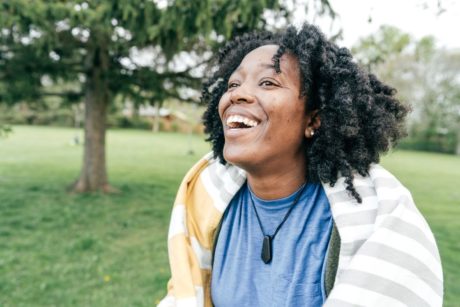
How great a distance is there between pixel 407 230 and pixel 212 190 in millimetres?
933

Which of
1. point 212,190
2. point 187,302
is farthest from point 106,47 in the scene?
point 187,302

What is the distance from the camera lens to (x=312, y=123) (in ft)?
6.23

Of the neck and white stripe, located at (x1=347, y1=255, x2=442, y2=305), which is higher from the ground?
the neck

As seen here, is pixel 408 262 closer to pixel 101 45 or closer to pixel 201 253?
pixel 201 253

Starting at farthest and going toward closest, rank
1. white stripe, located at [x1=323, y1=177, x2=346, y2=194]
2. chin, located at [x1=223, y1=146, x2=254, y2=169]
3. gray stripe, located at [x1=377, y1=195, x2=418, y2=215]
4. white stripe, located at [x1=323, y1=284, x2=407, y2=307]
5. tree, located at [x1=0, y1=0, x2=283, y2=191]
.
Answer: tree, located at [x1=0, y1=0, x2=283, y2=191] → chin, located at [x1=223, y1=146, x2=254, y2=169] → white stripe, located at [x1=323, y1=177, x2=346, y2=194] → gray stripe, located at [x1=377, y1=195, x2=418, y2=215] → white stripe, located at [x1=323, y1=284, x2=407, y2=307]

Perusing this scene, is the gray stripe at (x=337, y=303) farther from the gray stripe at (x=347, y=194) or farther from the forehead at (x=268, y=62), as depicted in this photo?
the forehead at (x=268, y=62)

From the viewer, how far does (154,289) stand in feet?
14.0

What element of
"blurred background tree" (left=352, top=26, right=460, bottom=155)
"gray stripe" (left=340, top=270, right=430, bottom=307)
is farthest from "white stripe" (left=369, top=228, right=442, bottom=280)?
"blurred background tree" (left=352, top=26, right=460, bottom=155)

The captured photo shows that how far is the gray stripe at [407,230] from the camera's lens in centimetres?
133

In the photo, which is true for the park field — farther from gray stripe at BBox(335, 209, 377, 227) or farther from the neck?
gray stripe at BBox(335, 209, 377, 227)

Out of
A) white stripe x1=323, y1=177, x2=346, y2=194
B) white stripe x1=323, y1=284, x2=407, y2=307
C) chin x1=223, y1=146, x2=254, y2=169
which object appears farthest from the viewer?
chin x1=223, y1=146, x2=254, y2=169

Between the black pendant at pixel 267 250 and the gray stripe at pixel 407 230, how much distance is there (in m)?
0.53

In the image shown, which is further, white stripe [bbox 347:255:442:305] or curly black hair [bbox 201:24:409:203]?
curly black hair [bbox 201:24:409:203]

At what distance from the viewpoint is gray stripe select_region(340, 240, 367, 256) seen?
140cm
